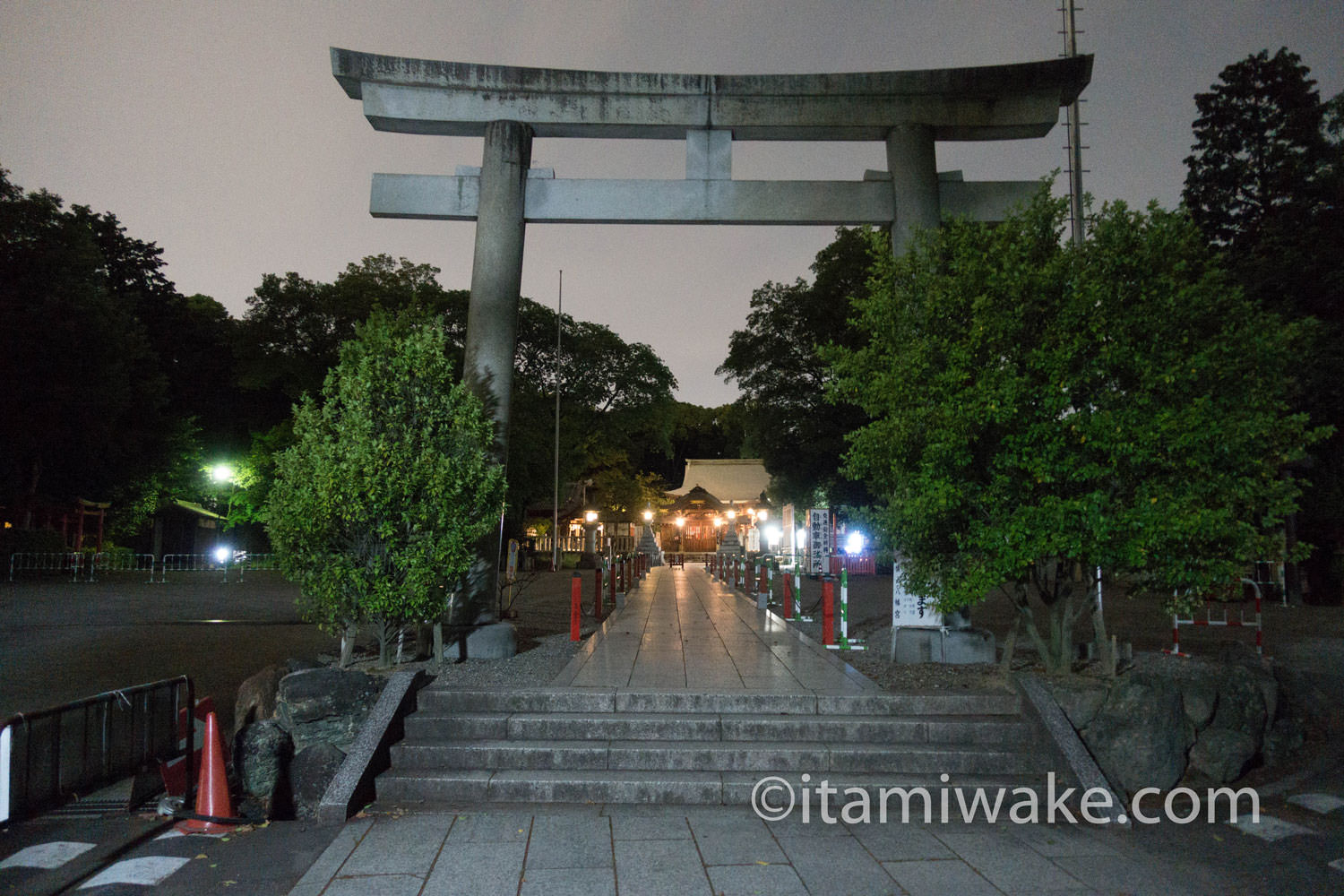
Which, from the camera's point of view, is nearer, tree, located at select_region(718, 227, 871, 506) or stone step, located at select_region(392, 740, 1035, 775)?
stone step, located at select_region(392, 740, 1035, 775)

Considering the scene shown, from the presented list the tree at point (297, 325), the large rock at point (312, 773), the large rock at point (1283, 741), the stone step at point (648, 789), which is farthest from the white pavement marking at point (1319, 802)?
the tree at point (297, 325)

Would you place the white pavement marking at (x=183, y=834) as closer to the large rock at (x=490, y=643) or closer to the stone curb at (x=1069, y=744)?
the large rock at (x=490, y=643)

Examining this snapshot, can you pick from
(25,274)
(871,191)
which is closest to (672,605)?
(871,191)

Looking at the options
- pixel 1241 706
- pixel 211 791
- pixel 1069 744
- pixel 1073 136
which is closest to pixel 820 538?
pixel 1073 136

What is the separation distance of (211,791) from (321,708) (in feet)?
3.42

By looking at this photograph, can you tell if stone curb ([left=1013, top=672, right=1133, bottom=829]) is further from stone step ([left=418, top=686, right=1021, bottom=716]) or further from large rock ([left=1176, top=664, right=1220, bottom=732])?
large rock ([left=1176, top=664, right=1220, bottom=732])

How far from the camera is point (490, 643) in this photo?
368 inches

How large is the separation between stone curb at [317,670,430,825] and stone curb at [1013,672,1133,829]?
5292mm

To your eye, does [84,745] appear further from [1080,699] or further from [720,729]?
[1080,699]

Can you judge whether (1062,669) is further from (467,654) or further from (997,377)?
(467,654)

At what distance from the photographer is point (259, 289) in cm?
3166

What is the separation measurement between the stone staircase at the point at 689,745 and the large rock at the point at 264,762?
0.90 m

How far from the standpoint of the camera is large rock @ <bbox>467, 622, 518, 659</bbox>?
927cm

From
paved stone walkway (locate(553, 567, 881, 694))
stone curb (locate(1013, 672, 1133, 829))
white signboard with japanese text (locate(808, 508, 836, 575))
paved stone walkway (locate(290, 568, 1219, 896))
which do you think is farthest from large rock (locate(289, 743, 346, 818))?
white signboard with japanese text (locate(808, 508, 836, 575))
